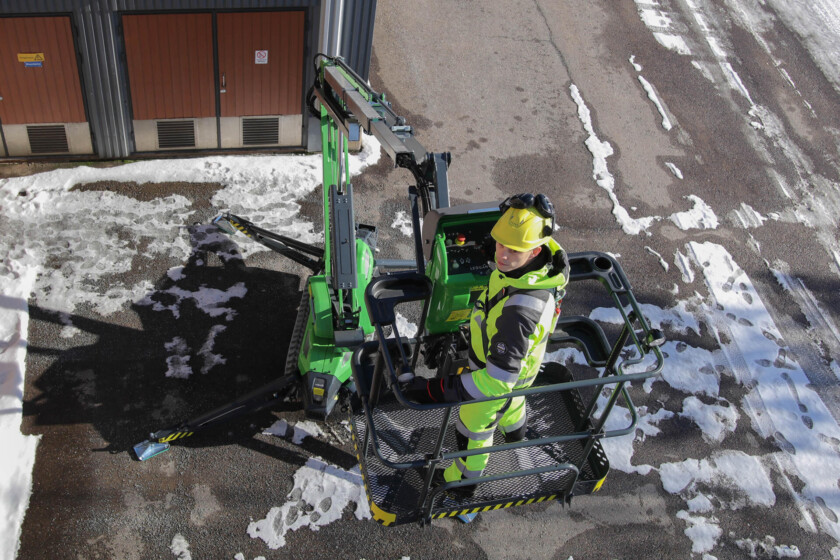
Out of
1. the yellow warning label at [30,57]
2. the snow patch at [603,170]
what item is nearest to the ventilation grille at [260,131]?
the yellow warning label at [30,57]

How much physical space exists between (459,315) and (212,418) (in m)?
3.09

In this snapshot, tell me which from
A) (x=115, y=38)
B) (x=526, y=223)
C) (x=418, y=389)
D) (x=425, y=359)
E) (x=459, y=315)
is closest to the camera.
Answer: (x=526, y=223)

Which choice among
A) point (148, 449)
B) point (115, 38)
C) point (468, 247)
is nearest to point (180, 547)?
point (148, 449)

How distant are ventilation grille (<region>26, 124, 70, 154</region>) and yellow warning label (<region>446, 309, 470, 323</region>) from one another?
7406mm

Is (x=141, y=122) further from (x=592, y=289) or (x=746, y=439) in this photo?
(x=746, y=439)

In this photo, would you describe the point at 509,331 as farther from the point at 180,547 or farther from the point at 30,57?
the point at 30,57

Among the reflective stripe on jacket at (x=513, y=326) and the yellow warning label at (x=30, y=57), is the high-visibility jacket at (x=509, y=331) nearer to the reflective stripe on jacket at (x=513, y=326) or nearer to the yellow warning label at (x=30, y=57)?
the reflective stripe on jacket at (x=513, y=326)

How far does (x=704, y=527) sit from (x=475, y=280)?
13.7ft

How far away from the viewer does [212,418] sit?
7242mm

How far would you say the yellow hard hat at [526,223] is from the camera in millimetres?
4656

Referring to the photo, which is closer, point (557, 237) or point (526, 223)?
point (526, 223)

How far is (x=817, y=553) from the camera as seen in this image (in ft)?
24.2

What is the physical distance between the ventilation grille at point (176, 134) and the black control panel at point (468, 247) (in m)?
6.55

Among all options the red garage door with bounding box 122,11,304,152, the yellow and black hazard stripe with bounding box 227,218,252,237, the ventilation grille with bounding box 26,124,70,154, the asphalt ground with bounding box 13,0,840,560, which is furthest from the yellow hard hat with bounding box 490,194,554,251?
the ventilation grille with bounding box 26,124,70,154
